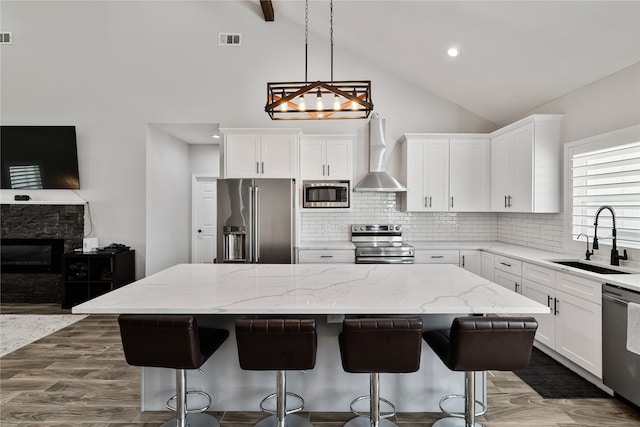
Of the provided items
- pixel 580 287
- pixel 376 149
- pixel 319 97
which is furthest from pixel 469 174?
pixel 319 97

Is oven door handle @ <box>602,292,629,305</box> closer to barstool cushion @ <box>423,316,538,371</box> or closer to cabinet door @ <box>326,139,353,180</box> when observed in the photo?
barstool cushion @ <box>423,316,538,371</box>

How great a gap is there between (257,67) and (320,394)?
4.52 meters

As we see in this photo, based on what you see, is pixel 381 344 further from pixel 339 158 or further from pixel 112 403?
pixel 339 158

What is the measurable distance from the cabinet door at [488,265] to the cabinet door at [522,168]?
63cm

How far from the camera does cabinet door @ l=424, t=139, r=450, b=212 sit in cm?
497

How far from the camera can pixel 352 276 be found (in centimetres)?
270

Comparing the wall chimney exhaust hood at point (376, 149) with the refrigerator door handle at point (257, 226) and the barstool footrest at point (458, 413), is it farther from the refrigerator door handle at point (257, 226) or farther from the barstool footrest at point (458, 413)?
the barstool footrest at point (458, 413)

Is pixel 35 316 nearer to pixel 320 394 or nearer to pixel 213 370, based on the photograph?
pixel 213 370

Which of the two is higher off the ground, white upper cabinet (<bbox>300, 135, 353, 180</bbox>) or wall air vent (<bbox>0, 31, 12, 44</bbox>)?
wall air vent (<bbox>0, 31, 12, 44</bbox>)

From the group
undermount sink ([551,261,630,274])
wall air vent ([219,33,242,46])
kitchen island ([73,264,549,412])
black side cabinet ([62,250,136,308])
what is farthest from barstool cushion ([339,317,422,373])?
wall air vent ([219,33,242,46])

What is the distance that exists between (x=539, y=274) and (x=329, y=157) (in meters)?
2.85

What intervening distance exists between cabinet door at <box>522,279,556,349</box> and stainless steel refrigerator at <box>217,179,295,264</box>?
266 centimetres

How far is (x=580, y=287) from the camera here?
291cm

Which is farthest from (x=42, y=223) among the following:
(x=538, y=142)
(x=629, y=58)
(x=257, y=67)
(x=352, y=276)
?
(x=629, y=58)
